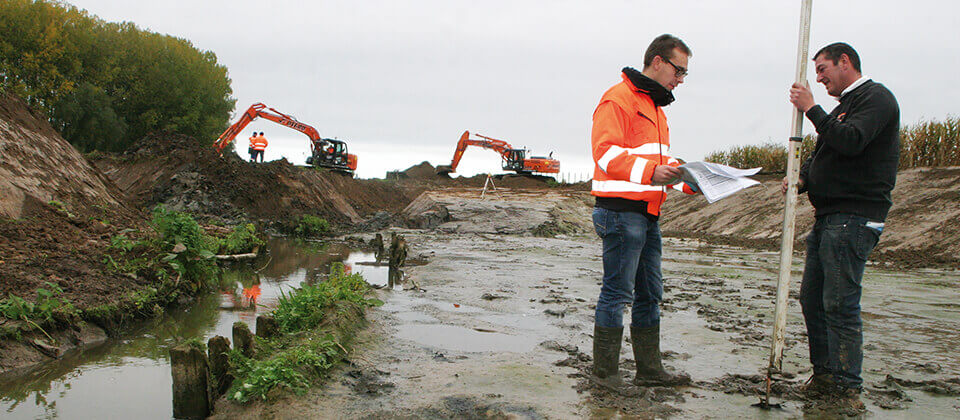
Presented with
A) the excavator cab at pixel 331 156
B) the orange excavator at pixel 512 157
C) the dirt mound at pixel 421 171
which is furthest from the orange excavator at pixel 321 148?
the dirt mound at pixel 421 171

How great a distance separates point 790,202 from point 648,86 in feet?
3.48

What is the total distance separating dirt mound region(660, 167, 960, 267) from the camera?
13039 mm

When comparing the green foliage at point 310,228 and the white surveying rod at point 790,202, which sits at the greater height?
the white surveying rod at point 790,202

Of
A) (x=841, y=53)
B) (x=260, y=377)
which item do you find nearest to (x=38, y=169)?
(x=260, y=377)

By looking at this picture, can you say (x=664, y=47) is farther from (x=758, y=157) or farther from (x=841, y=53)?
(x=758, y=157)

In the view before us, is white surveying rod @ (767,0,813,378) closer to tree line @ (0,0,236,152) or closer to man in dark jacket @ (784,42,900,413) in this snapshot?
man in dark jacket @ (784,42,900,413)

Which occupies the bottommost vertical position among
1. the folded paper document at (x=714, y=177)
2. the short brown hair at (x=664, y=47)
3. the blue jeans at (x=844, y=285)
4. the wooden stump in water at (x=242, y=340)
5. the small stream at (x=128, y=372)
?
the small stream at (x=128, y=372)

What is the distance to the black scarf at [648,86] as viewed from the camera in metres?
4.11

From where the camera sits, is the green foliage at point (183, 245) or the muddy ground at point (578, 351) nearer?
the muddy ground at point (578, 351)

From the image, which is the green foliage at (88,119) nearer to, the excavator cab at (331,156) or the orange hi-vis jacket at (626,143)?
the excavator cab at (331,156)

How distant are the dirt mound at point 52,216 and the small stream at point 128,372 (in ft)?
1.99

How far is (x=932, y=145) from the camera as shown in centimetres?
2100

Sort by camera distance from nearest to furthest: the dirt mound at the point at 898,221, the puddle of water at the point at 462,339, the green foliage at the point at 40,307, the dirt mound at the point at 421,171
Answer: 1. the green foliage at the point at 40,307
2. the puddle of water at the point at 462,339
3. the dirt mound at the point at 898,221
4. the dirt mound at the point at 421,171

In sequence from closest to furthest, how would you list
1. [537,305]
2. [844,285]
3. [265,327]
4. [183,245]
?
[844,285]
[265,327]
[537,305]
[183,245]
